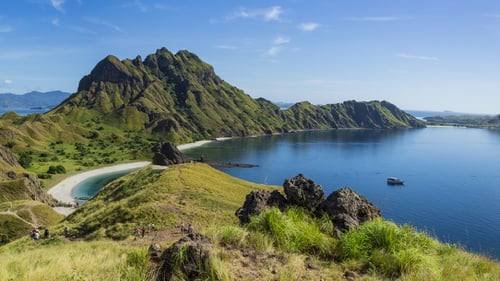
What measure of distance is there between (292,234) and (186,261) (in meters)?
4.92

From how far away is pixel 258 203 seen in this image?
20.7m

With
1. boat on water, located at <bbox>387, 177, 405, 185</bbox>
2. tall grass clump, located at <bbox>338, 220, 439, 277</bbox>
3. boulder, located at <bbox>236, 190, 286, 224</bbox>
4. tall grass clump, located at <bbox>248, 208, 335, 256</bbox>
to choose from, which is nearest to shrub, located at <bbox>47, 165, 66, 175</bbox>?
boat on water, located at <bbox>387, 177, 405, 185</bbox>

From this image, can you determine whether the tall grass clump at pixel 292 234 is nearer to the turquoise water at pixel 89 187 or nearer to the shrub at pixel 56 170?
the turquoise water at pixel 89 187

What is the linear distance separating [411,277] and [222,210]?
136 ft

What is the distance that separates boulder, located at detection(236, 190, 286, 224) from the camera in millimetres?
20047

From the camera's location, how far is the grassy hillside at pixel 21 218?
257 feet

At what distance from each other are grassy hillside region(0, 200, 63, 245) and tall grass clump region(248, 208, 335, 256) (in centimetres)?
7187

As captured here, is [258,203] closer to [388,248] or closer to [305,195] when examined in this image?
[305,195]

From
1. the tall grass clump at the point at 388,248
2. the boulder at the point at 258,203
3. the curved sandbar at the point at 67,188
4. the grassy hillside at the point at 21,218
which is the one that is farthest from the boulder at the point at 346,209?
the curved sandbar at the point at 67,188

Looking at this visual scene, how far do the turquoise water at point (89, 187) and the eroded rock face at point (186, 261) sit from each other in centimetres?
13838

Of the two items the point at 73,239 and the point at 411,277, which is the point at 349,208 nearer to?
the point at 411,277

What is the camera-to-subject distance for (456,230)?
11194 cm

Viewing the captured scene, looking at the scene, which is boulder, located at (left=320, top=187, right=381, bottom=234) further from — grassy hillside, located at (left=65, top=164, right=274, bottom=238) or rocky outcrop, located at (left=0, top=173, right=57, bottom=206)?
rocky outcrop, located at (left=0, top=173, right=57, bottom=206)

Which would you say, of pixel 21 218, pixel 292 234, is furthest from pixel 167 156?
pixel 292 234
